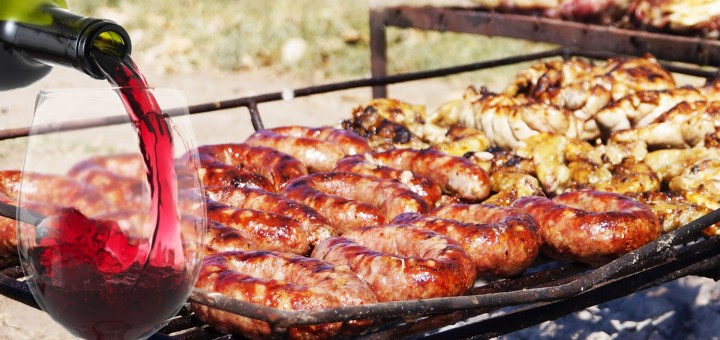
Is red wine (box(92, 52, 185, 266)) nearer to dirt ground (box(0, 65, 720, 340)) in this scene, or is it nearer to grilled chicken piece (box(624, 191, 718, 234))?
dirt ground (box(0, 65, 720, 340))

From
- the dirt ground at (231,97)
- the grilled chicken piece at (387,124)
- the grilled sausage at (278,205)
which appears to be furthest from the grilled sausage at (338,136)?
the dirt ground at (231,97)

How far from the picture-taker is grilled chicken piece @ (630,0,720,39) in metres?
5.29

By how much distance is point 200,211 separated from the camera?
6.56 feet

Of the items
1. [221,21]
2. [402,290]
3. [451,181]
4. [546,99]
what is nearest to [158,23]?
[221,21]

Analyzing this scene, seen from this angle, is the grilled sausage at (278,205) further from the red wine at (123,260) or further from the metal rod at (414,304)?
the red wine at (123,260)

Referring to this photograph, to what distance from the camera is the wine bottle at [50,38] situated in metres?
2.09

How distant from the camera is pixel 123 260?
185 centimetres

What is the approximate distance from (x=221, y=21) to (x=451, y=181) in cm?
1037

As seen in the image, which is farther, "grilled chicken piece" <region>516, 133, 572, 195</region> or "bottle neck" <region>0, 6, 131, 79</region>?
"grilled chicken piece" <region>516, 133, 572, 195</region>

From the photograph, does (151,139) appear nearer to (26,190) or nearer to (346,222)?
(26,190)

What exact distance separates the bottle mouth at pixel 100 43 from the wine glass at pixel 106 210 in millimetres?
210

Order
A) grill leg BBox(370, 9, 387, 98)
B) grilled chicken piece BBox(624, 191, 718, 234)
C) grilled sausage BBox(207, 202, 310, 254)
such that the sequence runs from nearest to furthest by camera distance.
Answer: grilled sausage BBox(207, 202, 310, 254) < grilled chicken piece BBox(624, 191, 718, 234) < grill leg BBox(370, 9, 387, 98)

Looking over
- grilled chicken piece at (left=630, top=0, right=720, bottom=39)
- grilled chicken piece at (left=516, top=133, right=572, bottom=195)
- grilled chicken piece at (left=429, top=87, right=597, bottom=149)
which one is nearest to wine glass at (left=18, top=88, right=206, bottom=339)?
grilled chicken piece at (left=516, top=133, right=572, bottom=195)

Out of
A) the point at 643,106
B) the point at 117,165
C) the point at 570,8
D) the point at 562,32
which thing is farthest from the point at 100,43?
the point at 570,8
